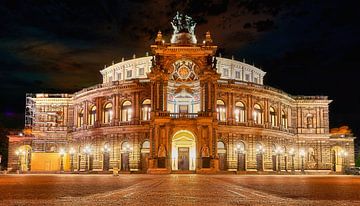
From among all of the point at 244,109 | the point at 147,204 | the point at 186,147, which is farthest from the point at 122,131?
the point at 147,204

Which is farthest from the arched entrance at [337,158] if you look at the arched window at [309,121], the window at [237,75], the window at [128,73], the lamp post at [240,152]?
the window at [128,73]

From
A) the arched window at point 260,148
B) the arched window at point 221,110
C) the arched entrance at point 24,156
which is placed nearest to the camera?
the arched window at point 221,110

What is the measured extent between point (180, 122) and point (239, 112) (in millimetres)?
13379

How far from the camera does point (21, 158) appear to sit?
82.8 m

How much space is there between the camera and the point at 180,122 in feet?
199

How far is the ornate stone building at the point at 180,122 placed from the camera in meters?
61.4

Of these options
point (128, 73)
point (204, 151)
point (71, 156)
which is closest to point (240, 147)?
point (204, 151)

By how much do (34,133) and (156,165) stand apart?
30.2m

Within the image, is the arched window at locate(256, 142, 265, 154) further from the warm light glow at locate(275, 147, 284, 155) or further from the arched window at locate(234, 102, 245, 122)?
the arched window at locate(234, 102, 245, 122)

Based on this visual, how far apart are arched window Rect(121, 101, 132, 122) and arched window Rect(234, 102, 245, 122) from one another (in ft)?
49.5

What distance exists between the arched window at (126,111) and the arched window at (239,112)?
1509 centimetres

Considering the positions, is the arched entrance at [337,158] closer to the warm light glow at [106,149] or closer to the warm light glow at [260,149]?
the warm light glow at [260,149]

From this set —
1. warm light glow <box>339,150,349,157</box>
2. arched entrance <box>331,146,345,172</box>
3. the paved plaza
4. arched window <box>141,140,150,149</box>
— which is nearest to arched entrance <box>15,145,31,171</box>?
arched window <box>141,140,150,149</box>

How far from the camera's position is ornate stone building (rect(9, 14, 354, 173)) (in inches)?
2419
